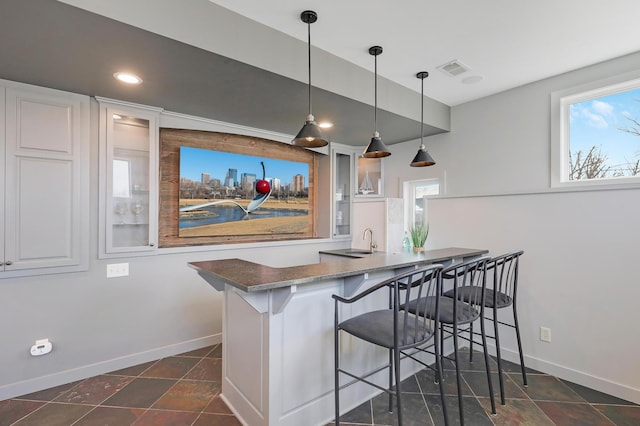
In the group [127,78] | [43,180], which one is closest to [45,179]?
[43,180]

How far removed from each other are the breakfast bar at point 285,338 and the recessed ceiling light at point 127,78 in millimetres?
1472

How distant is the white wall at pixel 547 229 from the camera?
99.2 inches

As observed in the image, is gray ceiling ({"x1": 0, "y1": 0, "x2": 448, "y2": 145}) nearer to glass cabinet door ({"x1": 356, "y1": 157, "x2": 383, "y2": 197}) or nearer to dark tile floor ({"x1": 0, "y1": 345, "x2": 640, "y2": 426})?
glass cabinet door ({"x1": 356, "y1": 157, "x2": 383, "y2": 197})

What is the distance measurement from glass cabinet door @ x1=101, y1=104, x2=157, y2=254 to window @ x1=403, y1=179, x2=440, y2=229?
3.06m

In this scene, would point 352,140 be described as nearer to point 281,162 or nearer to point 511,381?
point 281,162

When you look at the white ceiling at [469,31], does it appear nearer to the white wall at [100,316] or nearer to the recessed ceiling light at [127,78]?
the recessed ceiling light at [127,78]

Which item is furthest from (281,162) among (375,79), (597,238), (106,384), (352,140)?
(597,238)

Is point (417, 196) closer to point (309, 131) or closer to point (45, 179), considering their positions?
point (309, 131)

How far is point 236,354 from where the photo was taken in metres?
2.14

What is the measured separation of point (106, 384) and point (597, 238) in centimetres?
431

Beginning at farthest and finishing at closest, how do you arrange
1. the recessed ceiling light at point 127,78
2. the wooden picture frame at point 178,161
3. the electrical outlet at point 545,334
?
1. the wooden picture frame at point 178,161
2. the electrical outlet at point 545,334
3. the recessed ceiling light at point 127,78

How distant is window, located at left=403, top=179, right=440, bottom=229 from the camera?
13.1 ft

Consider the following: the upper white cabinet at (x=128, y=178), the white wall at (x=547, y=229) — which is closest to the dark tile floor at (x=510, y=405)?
the white wall at (x=547, y=229)

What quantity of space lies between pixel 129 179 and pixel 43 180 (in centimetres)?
60
